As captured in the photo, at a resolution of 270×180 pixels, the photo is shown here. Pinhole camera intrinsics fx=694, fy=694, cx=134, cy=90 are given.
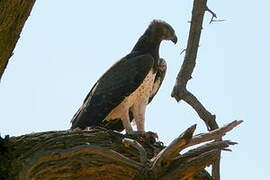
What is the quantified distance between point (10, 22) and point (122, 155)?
178 centimetres

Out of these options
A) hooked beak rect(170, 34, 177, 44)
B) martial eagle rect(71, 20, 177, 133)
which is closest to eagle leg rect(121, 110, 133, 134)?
martial eagle rect(71, 20, 177, 133)

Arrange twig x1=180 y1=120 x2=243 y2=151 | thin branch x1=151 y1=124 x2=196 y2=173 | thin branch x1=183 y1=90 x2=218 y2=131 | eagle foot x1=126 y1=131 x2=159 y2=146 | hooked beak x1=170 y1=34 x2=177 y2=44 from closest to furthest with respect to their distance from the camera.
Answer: thin branch x1=151 y1=124 x2=196 y2=173, twig x1=180 y1=120 x2=243 y2=151, thin branch x1=183 y1=90 x2=218 y2=131, eagle foot x1=126 y1=131 x2=159 y2=146, hooked beak x1=170 y1=34 x2=177 y2=44

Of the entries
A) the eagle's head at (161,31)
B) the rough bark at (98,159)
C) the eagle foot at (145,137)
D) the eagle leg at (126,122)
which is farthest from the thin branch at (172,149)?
the eagle's head at (161,31)

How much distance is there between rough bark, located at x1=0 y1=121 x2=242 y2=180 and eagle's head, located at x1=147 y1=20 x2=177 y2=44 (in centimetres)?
378

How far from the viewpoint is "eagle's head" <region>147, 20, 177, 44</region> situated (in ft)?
30.2

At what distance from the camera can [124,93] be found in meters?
8.29

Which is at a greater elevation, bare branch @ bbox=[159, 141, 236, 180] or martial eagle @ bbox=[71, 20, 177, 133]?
martial eagle @ bbox=[71, 20, 177, 133]

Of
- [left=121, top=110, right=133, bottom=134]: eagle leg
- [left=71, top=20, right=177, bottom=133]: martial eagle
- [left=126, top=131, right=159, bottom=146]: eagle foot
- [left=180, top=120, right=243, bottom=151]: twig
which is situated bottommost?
[left=180, top=120, right=243, bottom=151]: twig

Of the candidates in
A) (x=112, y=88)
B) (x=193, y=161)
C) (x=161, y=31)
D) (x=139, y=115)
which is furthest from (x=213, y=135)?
(x=161, y=31)

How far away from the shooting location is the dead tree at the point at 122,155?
495cm

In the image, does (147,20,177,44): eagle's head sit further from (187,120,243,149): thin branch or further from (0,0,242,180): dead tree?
(187,120,243,149): thin branch

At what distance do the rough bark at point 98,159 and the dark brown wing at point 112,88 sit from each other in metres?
2.31

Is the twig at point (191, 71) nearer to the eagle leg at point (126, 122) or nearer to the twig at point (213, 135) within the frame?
the twig at point (213, 135)

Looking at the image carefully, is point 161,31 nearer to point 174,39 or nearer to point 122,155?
point 174,39
